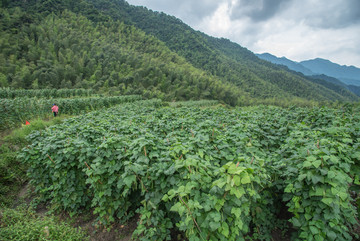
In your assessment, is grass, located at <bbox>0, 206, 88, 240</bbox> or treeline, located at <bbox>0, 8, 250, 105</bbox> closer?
grass, located at <bbox>0, 206, 88, 240</bbox>

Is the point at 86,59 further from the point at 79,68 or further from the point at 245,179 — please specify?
the point at 245,179

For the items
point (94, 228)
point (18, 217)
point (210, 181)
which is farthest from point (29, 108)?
point (210, 181)

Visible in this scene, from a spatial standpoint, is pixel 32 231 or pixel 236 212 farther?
pixel 32 231

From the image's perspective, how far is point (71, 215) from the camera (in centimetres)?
379

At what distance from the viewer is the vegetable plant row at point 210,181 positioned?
7.24 ft

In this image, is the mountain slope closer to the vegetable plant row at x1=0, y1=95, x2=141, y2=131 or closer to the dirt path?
the vegetable plant row at x1=0, y1=95, x2=141, y2=131

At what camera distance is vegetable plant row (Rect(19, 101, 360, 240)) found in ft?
7.24

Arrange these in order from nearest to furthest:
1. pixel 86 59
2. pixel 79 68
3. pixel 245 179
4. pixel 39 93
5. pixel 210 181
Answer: pixel 245 179 < pixel 210 181 < pixel 39 93 < pixel 79 68 < pixel 86 59

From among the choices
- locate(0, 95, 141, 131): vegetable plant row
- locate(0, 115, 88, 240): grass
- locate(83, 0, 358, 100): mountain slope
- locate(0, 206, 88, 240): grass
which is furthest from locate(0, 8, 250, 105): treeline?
locate(83, 0, 358, 100): mountain slope

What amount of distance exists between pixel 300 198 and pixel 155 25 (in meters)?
137

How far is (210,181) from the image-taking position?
2.35 meters

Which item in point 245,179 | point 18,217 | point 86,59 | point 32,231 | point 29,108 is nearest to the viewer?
point 245,179

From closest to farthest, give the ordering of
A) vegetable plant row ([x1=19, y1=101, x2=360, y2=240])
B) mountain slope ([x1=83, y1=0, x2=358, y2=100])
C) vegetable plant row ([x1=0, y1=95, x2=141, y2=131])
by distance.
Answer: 1. vegetable plant row ([x1=19, y1=101, x2=360, y2=240])
2. vegetable plant row ([x1=0, y1=95, x2=141, y2=131])
3. mountain slope ([x1=83, y1=0, x2=358, y2=100])

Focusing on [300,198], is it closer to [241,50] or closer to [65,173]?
[65,173]
